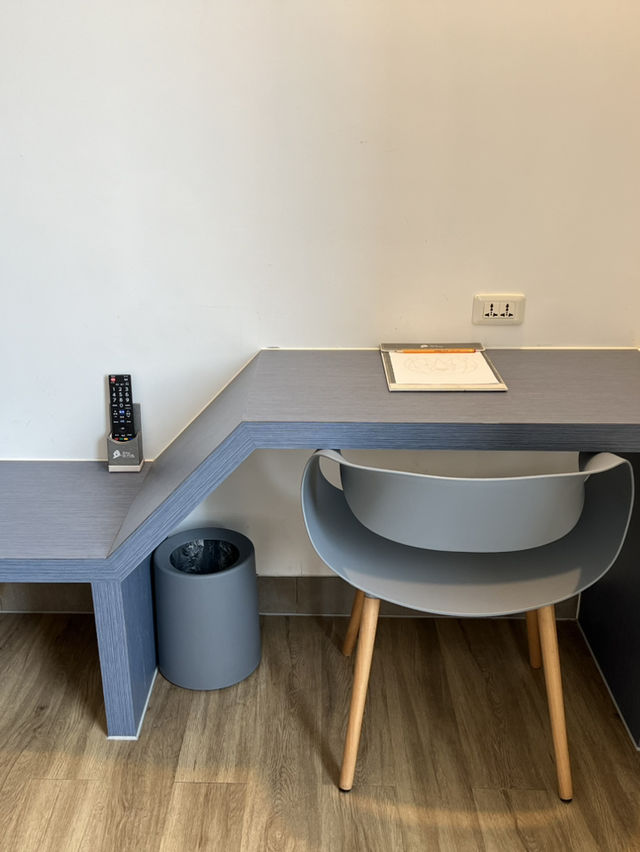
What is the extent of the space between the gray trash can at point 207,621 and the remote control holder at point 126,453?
0.68 feet

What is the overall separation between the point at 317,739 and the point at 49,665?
680mm

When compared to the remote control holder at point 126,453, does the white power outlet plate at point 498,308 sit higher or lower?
higher

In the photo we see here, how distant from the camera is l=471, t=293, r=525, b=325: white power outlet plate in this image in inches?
69.3

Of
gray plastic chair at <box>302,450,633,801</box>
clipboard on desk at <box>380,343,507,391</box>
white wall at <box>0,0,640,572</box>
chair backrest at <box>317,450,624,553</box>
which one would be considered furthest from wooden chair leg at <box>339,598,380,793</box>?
white wall at <box>0,0,640,572</box>

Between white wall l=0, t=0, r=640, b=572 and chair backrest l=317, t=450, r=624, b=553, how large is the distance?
0.57 meters

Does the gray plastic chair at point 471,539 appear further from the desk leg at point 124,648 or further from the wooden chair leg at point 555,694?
the desk leg at point 124,648

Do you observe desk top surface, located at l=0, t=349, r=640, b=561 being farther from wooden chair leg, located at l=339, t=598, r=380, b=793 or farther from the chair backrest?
wooden chair leg, located at l=339, t=598, r=380, b=793

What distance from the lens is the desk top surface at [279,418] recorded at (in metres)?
1.38

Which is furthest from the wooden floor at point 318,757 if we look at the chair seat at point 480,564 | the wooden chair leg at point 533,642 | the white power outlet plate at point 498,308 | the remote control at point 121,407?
the white power outlet plate at point 498,308

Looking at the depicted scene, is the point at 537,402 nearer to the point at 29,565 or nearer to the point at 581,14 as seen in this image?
the point at 581,14

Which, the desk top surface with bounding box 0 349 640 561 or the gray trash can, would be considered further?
the gray trash can

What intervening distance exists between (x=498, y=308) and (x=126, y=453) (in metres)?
0.91

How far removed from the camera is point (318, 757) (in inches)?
62.6

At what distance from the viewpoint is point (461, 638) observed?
1.96m
